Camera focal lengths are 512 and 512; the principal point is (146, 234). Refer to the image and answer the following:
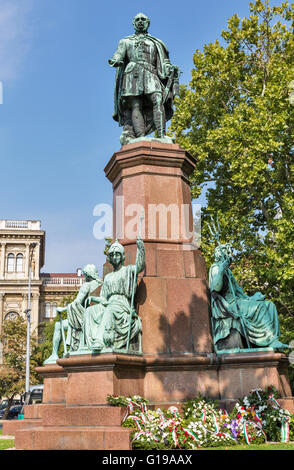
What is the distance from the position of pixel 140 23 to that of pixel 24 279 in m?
57.2

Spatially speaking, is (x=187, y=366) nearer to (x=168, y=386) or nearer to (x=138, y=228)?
(x=168, y=386)

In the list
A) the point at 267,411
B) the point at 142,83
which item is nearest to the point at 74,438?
the point at 267,411

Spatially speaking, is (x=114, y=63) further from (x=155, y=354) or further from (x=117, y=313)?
(x=155, y=354)

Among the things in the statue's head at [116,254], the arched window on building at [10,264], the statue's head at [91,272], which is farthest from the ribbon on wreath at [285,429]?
the arched window on building at [10,264]

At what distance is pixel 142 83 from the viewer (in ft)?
35.0

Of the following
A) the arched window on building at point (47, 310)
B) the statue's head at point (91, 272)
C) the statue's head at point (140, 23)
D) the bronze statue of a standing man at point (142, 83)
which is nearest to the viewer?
the statue's head at point (91, 272)

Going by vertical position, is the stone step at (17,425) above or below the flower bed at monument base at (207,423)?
below

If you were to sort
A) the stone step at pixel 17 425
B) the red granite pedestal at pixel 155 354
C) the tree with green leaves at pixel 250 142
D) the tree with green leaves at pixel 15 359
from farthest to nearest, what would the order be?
the tree with green leaves at pixel 15 359 < the tree with green leaves at pixel 250 142 < the stone step at pixel 17 425 < the red granite pedestal at pixel 155 354

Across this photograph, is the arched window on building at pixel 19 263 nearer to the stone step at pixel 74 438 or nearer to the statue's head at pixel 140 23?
the statue's head at pixel 140 23

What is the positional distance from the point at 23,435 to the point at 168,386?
7.59 ft

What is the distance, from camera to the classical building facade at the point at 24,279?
2539 inches

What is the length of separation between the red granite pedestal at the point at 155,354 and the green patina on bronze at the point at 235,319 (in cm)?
20

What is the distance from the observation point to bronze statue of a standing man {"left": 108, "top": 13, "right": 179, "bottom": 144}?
1062 centimetres
